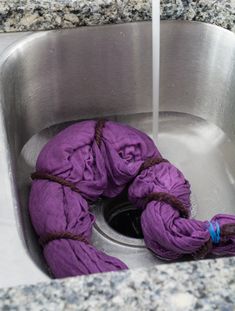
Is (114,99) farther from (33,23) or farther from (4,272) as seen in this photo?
(4,272)

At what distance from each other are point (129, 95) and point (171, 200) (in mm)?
281

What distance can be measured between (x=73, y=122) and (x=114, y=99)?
0.31 ft

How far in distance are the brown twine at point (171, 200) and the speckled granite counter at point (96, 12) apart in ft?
1.06

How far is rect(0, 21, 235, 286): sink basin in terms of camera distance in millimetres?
881

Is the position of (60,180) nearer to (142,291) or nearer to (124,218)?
(124,218)

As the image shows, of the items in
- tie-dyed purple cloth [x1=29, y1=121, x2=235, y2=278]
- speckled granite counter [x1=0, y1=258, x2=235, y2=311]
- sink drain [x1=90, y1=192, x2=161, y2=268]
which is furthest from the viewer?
sink drain [x1=90, y1=192, x2=161, y2=268]

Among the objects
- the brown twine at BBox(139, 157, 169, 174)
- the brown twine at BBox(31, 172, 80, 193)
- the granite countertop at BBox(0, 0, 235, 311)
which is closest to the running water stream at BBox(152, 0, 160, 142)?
the brown twine at BBox(139, 157, 169, 174)

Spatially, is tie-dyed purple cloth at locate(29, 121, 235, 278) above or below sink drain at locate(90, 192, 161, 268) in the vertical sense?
above

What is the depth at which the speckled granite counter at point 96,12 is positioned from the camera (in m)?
0.88

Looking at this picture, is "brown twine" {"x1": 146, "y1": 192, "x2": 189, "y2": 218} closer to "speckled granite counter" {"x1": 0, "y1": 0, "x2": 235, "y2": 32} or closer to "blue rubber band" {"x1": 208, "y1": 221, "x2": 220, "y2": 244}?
"blue rubber band" {"x1": 208, "y1": 221, "x2": 220, "y2": 244}

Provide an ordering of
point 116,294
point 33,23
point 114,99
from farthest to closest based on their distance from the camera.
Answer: point 114,99
point 33,23
point 116,294

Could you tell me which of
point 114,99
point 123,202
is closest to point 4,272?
point 123,202

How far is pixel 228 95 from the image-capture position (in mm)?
949

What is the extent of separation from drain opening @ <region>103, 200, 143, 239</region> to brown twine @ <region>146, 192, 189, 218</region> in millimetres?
112
